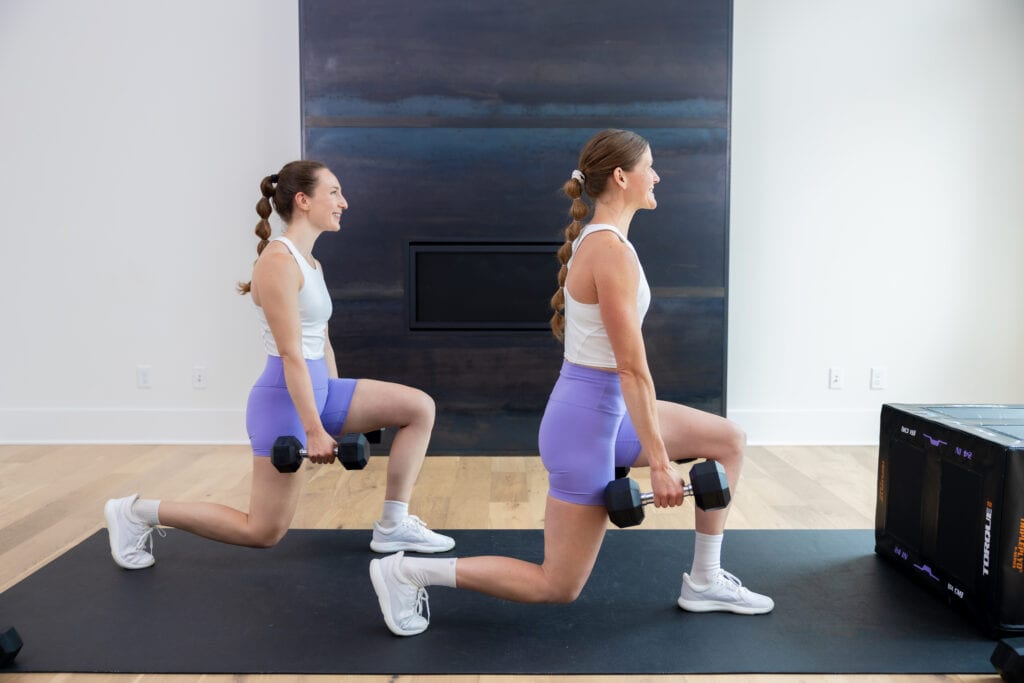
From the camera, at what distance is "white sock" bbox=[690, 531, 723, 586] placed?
7.39ft

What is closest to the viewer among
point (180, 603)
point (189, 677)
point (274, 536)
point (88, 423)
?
point (189, 677)

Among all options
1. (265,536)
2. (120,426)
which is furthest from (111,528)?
(120,426)

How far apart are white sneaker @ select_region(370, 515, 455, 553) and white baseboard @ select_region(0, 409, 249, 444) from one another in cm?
190

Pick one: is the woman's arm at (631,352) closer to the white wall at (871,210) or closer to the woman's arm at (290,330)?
the woman's arm at (290,330)

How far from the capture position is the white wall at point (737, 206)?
14.3 ft

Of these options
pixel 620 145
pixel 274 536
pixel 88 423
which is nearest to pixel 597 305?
pixel 620 145

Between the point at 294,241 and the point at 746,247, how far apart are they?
2614 millimetres

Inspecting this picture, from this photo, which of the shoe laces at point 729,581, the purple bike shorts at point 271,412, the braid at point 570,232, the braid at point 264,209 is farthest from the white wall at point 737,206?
the braid at point 570,232

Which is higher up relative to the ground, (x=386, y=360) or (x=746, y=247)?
(x=746, y=247)

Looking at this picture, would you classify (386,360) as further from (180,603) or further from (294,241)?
(180,603)

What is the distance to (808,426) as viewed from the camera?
4.49 metres

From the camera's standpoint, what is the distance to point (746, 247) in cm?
446

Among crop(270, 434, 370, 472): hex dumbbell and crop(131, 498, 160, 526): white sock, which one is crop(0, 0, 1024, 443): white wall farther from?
crop(270, 434, 370, 472): hex dumbbell

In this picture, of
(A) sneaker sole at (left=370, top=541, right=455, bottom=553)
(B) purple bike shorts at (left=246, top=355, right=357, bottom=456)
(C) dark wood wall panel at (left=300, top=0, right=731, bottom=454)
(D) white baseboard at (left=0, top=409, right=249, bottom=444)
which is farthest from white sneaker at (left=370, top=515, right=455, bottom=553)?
(D) white baseboard at (left=0, top=409, right=249, bottom=444)
